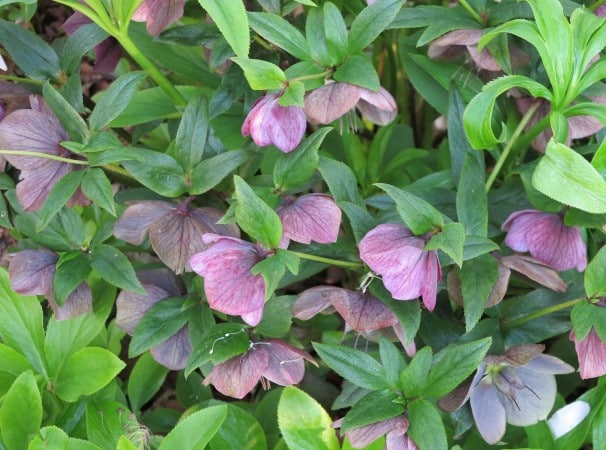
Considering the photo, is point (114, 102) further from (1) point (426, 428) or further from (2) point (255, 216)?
(1) point (426, 428)

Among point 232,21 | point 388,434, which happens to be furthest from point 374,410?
point 232,21

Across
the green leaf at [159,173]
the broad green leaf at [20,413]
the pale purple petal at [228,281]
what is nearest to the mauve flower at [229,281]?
the pale purple petal at [228,281]

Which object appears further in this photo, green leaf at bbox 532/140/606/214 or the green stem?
the green stem

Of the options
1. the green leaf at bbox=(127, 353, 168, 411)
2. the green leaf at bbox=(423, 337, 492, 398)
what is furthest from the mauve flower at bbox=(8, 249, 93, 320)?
the green leaf at bbox=(423, 337, 492, 398)

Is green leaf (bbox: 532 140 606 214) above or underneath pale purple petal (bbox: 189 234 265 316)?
above

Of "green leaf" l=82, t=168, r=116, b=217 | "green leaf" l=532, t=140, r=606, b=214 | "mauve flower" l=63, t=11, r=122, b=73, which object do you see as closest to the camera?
"green leaf" l=532, t=140, r=606, b=214

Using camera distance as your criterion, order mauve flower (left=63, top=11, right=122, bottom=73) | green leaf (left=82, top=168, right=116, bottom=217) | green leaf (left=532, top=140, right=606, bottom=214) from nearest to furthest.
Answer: green leaf (left=532, top=140, right=606, bottom=214) < green leaf (left=82, top=168, right=116, bottom=217) < mauve flower (left=63, top=11, right=122, bottom=73)

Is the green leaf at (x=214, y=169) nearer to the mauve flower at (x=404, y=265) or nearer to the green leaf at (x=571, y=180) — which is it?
the mauve flower at (x=404, y=265)

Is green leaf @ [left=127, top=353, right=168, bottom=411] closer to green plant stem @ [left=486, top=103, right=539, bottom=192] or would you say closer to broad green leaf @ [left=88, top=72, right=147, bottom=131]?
broad green leaf @ [left=88, top=72, right=147, bottom=131]
